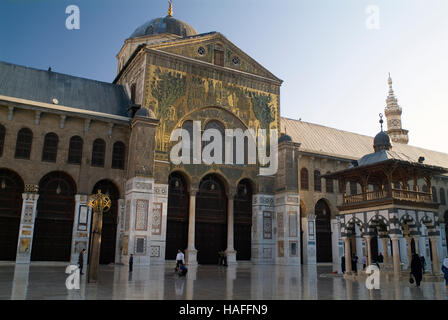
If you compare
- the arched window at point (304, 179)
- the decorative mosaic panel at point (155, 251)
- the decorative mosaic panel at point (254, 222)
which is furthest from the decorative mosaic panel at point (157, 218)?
the arched window at point (304, 179)

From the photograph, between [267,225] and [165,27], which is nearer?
[267,225]

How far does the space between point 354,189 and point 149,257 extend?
18.7 meters

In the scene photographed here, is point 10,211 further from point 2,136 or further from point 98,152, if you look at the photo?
point 98,152

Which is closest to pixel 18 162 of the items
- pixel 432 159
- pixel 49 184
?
pixel 49 184

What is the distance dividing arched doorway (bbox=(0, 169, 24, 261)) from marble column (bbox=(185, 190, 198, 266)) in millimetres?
9276

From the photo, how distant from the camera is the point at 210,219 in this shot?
2528cm

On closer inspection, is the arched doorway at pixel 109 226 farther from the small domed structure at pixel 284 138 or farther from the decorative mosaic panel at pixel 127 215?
the small domed structure at pixel 284 138

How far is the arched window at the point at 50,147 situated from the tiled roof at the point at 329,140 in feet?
56.8

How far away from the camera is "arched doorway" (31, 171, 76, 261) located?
2127 centimetres

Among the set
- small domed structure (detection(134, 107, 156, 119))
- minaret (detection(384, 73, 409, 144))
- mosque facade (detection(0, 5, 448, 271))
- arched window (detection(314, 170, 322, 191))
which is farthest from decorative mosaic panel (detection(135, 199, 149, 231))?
minaret (detection(384, 73, 409, 144))

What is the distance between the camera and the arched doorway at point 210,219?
24.9 m

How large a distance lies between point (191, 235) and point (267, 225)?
18.4 ft

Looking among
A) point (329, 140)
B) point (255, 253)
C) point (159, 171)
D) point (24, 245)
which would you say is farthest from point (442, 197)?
point (24, 245)

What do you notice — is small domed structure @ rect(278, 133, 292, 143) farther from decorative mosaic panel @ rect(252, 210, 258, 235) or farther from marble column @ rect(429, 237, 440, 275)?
marble column @ rect(429, 237, 440, 275)
